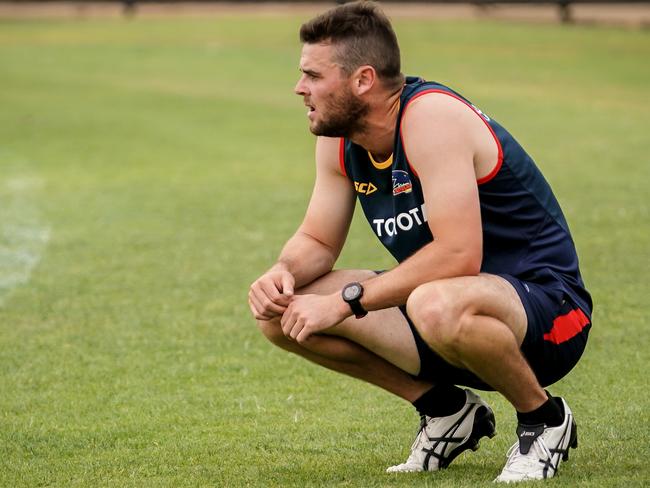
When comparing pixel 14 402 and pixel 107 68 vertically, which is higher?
pixel 14 402

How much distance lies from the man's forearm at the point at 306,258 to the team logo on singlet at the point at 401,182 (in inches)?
20.7

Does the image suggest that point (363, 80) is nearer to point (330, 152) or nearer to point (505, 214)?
point (330, 152)

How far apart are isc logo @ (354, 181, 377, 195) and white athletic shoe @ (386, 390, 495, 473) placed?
2.69 ft

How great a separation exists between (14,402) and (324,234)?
1783 millimetres

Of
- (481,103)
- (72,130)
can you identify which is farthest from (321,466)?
(481,103)

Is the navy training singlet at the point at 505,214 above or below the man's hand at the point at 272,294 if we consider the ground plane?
above

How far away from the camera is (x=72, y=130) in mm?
17547

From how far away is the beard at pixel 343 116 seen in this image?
14.1ft

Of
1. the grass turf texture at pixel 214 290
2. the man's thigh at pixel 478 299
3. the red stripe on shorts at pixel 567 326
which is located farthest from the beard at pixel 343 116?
the grass turf texture at pixel 214 290

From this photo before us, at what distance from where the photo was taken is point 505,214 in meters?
4.32

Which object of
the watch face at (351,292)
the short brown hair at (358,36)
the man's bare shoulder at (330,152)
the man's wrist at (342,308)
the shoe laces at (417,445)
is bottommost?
the shoe laces at (417,445)

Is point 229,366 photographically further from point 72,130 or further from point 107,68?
point 107,68

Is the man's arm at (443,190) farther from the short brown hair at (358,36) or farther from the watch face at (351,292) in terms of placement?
the short brown hair at (358,36)

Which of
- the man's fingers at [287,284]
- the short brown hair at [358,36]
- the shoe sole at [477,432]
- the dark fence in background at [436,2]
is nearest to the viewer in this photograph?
the short brown hair at [358,36]
